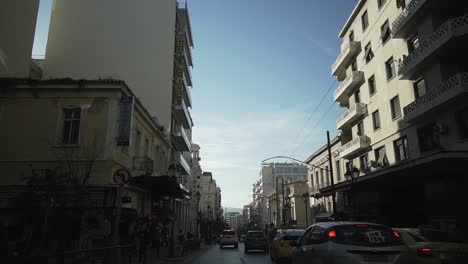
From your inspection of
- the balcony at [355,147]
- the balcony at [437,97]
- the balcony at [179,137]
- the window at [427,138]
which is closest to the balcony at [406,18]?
the balcony at [437,97]

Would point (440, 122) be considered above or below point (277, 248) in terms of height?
above

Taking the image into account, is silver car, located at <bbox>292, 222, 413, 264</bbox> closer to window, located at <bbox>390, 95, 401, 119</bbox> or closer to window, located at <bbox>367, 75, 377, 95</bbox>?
window, located at <bbox>390, 95, 401, 119</bbox>

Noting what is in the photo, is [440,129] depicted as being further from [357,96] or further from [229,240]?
[229,240]

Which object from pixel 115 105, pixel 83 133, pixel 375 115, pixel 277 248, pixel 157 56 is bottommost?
pixel 277 248

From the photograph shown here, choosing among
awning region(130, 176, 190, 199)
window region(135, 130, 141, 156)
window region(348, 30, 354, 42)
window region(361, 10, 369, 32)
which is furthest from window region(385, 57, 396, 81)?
window region(135, 130, 141, 156)

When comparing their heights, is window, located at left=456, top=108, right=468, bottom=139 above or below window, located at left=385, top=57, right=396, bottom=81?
below

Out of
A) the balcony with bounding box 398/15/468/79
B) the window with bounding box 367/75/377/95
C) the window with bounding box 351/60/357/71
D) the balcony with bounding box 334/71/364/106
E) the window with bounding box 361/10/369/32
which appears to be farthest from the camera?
the window with bounding box 351/60/357/71

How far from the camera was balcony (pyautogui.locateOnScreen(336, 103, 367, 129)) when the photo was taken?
1272 inches

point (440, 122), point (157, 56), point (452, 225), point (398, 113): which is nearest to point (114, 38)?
point (157, 56)

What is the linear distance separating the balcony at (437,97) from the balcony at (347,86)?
371 inches

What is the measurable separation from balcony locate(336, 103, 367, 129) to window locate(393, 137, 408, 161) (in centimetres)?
594

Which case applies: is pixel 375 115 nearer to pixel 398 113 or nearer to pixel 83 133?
pixel 398 113

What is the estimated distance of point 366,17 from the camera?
3250 centimetres

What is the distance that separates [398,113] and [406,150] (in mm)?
2902
